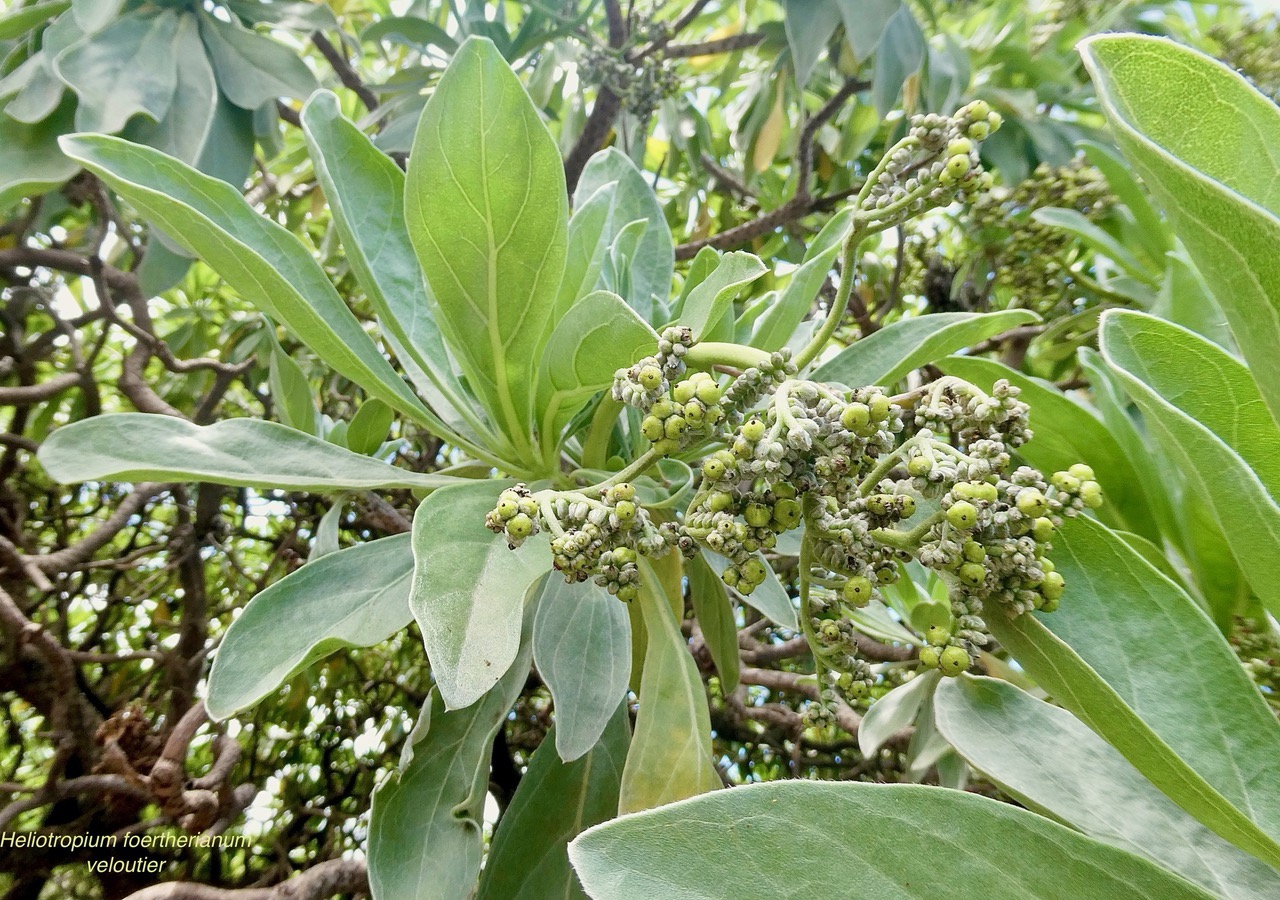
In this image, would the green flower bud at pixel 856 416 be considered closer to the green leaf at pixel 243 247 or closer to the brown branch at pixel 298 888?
the green leaf at pixel 243 247

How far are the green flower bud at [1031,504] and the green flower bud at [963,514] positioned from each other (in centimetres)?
4

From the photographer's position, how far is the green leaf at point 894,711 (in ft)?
3.50

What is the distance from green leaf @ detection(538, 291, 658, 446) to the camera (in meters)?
0.71

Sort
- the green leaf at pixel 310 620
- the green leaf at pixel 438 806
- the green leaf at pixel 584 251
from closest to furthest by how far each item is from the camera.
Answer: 1. the green leaf at pixel 310 620
2. the green leaf at pixel 438 806
3. the green leaf at pixel 584 251

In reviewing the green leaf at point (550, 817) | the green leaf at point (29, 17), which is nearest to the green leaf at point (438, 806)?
the green leaf at point (550, 817)

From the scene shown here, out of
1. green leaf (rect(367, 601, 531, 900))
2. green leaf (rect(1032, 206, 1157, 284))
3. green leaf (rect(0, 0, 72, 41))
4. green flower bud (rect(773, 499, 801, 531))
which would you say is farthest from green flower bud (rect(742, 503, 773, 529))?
green leaf (rect(0, 0, 72, 41))

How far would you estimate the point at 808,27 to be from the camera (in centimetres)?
170

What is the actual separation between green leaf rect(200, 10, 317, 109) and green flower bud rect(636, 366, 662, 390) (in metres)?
1.36

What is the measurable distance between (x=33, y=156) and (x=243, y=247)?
38.4 inches

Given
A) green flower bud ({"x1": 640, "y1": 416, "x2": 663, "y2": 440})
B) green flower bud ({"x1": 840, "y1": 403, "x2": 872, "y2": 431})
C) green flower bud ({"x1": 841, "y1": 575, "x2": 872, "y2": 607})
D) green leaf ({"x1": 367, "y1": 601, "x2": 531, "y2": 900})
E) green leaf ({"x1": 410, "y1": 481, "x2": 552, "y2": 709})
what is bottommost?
green leaf ({"x1": 367, "y1": 601, "x2": 531, "y2": 900})

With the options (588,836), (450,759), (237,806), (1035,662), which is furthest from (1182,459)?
(237,806)

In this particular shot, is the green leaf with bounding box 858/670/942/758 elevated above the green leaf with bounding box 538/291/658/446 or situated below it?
below

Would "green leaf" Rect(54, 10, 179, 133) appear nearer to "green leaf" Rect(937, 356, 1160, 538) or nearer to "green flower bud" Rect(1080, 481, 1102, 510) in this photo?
"green leaf" Rect(937, 356, 1160, 538)

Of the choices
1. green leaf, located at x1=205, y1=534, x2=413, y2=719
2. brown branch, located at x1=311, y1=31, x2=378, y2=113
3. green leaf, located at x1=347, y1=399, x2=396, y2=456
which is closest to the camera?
green leaf, located at x1=205, y1=534, x2=413, y2=719
